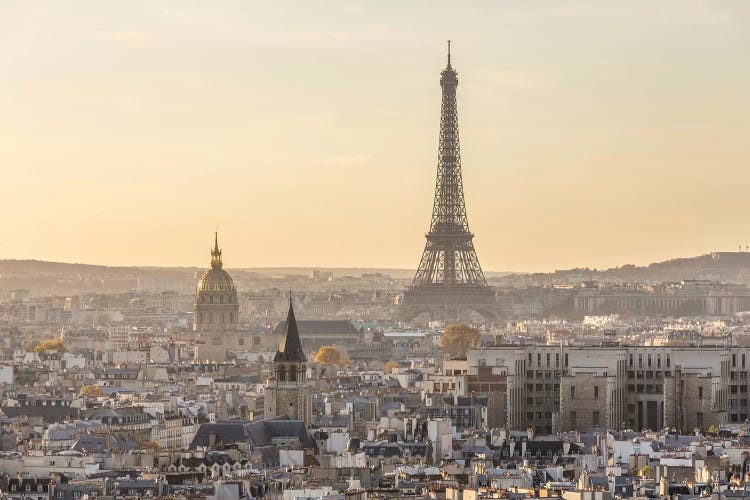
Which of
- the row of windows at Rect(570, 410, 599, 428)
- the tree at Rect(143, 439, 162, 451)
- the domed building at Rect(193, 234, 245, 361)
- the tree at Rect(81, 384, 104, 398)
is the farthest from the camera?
the domed building at Rect(193, 234, 245, 361)

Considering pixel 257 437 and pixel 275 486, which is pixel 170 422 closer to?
pixel 257 437

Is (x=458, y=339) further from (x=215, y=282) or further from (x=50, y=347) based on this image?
(x=215, y=282)

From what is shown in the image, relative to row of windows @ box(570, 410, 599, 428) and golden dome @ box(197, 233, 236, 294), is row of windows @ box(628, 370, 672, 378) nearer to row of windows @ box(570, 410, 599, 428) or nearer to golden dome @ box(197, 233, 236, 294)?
row of windows @ box(570, 410, 599, 428)

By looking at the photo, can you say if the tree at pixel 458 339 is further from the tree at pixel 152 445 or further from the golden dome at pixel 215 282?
the tree at pixel 152 445

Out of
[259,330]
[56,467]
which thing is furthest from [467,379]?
[259,330]

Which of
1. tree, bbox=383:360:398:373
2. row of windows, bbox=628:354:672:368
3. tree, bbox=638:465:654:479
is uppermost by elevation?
tree, bbox=383:360:398:373

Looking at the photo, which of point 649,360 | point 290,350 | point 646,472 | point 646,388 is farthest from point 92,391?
point 646,472

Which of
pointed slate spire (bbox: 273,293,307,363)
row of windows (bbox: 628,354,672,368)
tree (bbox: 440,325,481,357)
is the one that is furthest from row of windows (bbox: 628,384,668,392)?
tree (bbox: 440,325,481,357)

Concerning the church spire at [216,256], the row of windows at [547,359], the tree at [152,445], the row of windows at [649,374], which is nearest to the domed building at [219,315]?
the church spire at [216,256]
